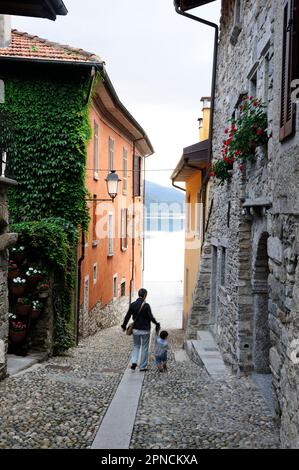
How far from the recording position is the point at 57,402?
6562mm

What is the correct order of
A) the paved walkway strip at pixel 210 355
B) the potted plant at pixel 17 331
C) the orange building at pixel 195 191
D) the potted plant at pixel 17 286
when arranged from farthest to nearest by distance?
the orange building at pixel 195 191
the potted plant at pixel 17 286
the potted plant at pixel 17 331
the paved walkway strip at pixel 210 355

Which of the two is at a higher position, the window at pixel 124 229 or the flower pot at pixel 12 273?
the window at pixel 124 229

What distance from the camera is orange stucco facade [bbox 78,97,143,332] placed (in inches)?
578

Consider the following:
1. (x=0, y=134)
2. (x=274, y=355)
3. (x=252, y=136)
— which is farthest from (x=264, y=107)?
(x=0, y=134)

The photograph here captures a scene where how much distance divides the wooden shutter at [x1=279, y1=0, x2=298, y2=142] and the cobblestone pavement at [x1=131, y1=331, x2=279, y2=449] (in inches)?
115

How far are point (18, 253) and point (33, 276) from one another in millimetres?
504

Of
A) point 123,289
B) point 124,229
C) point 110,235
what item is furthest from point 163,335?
point 123,289

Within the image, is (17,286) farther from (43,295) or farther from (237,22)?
(237,22)

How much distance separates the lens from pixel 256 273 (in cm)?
812

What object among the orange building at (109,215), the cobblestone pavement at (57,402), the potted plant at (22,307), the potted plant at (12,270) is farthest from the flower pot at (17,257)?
the orange building at (109,215)

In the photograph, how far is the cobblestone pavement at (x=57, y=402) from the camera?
5.22 meters

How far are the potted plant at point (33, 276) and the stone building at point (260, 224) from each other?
11.5 feet

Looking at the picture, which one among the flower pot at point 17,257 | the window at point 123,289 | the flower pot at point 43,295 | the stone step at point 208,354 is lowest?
the window at point 123,289

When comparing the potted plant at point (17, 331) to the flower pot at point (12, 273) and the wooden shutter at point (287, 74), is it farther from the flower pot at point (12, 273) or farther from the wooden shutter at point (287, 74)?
the wooden shutter at point (287, 74)
